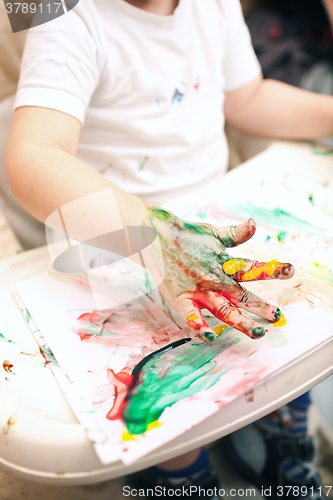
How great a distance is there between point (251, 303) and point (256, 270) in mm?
36

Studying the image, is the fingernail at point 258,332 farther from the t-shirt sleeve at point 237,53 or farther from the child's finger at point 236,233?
the t-shirt sleeve at point 237,53

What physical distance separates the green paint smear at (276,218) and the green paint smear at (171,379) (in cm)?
22

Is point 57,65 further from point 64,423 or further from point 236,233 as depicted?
point 64,423

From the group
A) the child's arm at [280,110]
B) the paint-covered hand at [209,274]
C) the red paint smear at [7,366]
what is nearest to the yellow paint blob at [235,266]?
the paint-covered hand at [209,274]

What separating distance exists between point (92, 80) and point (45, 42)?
75mm

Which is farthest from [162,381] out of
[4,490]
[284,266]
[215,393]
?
[4,490]

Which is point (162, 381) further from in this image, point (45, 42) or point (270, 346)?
point (45, 42)

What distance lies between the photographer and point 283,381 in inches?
14.0

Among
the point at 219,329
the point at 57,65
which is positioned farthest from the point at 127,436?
the point at 57,65

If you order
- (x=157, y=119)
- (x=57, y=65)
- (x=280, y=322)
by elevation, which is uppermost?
(x=57, y=65)

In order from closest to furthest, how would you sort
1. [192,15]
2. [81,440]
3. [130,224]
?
[81,440]
[130,224]
[192,15]

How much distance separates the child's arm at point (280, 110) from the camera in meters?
0.72

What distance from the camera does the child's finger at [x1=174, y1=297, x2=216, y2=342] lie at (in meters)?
0.35

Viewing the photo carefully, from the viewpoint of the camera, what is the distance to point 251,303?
0.38 m
